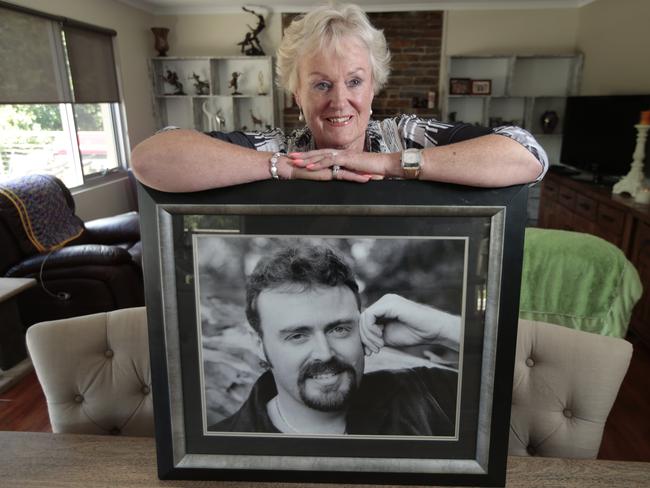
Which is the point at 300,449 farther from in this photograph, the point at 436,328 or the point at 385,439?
the point at 436,328

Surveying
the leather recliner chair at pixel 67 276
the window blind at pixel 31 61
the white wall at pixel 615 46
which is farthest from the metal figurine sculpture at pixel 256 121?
the white wall at pixel 615 46

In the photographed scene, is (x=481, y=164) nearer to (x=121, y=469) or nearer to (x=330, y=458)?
(x=330, y=458)

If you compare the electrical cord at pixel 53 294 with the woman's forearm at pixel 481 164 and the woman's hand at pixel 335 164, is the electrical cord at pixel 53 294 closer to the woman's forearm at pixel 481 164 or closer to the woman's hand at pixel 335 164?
the woman's hand at pixel 335 164

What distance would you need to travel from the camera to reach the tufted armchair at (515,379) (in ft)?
3.15

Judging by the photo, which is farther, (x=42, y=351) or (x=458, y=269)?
(x=42, y=351)

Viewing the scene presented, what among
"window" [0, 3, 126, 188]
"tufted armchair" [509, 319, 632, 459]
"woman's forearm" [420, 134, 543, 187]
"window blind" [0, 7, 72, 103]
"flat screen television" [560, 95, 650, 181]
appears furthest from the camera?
"flat screen television" [560, 95, 650, 181]

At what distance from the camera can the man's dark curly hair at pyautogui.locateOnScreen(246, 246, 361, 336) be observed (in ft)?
2.18

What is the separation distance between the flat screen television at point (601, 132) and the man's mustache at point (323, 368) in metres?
4.08

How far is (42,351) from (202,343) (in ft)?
1.75

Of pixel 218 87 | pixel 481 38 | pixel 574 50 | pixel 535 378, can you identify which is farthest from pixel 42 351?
pixel 574 50

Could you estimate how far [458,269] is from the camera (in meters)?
0.66

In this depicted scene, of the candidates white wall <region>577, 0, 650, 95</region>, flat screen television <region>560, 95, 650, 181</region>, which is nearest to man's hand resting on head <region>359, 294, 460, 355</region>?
flat screen television <region>560, 95, 650, 181</region>

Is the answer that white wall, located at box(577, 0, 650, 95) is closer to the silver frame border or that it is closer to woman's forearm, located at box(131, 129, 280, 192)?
the silver frame border

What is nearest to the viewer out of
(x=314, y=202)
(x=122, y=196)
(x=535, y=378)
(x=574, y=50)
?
(x=314, y=202)
